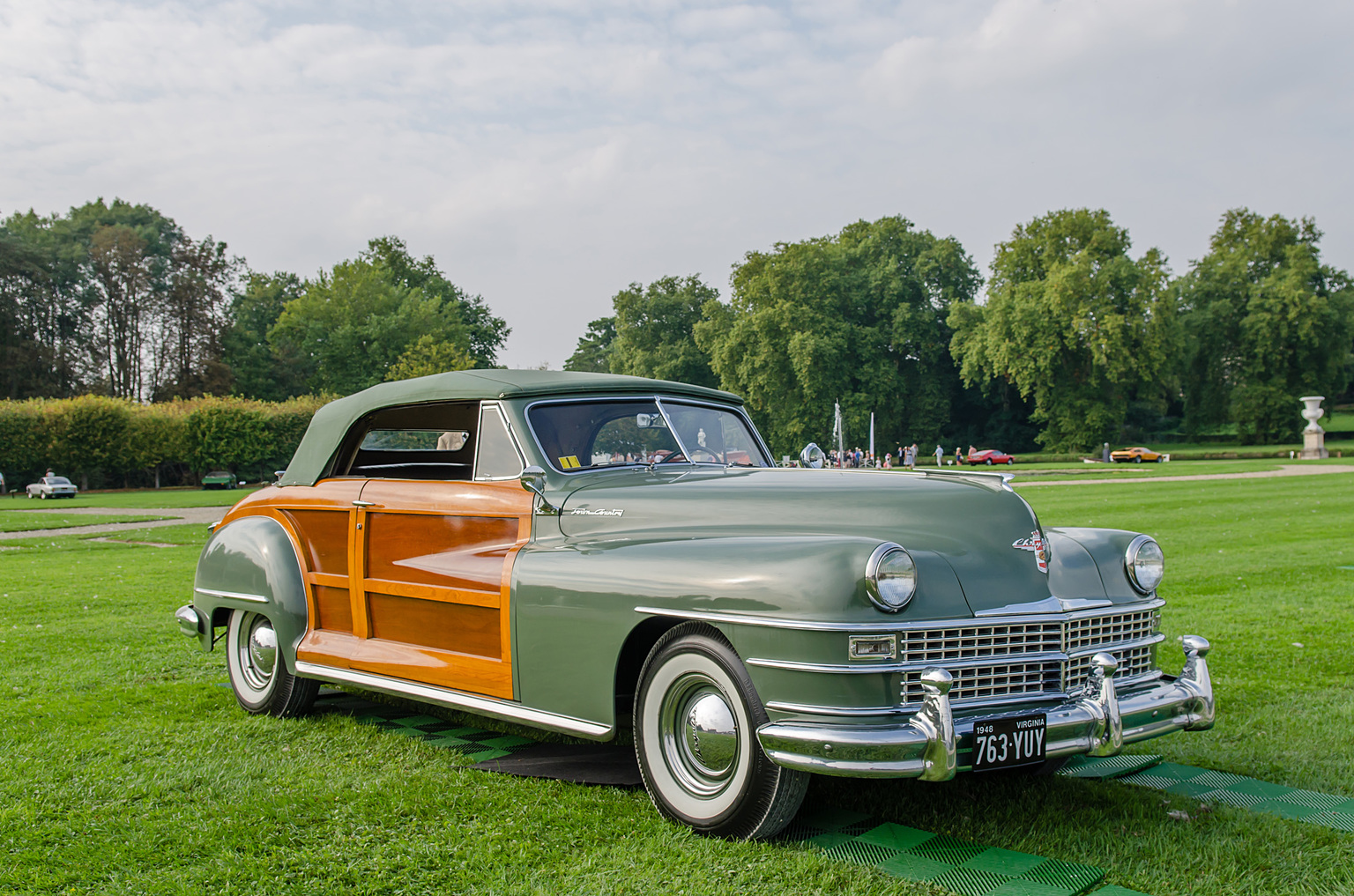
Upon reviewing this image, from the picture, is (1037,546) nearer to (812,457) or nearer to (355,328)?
(812,457)

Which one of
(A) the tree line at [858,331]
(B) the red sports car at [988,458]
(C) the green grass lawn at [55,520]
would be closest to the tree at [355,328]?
(A) the tree line at [858,331]

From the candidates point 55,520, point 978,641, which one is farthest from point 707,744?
point 55,520

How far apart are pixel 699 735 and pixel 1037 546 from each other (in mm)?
1515

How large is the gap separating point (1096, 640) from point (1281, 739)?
176cm

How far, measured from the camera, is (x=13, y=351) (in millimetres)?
62438

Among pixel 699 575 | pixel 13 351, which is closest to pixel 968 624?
pixel 699 575

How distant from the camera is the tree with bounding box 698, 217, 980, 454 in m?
63.6

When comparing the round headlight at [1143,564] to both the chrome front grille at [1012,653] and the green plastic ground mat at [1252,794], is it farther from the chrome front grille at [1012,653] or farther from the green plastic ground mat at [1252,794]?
the green plastic ground mat at [1252,794]

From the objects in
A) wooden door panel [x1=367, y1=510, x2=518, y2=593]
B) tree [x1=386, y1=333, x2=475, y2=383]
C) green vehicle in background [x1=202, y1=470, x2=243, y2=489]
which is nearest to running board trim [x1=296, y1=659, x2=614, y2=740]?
wooden door panel [x1=367, y1=510, x2=518, y2=593]

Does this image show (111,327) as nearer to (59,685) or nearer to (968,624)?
(59,685)

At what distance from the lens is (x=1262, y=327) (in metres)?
65.2

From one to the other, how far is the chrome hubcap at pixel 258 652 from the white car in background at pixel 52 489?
45289mm

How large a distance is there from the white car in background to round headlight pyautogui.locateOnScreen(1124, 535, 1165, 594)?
162 feet

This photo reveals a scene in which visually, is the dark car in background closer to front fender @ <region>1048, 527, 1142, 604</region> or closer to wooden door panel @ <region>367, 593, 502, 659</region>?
wooden door panel @ <region>367, 593, 502, 659</region>
